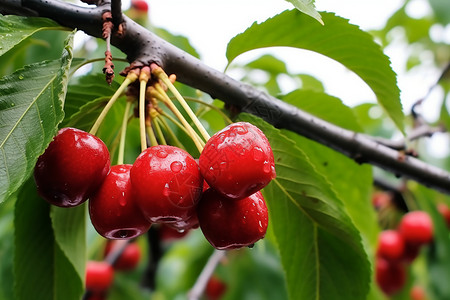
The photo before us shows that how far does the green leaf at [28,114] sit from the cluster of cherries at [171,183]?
5 cm

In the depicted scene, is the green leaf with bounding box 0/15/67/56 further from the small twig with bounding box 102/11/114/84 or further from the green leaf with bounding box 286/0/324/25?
the green leaf with bounding box 286/0/324/25

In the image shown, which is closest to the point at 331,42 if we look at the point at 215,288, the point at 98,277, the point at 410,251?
the point at 98,277

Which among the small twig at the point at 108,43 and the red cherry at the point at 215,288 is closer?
the small twig at the point at 108,43

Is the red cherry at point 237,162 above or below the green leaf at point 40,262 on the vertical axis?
above

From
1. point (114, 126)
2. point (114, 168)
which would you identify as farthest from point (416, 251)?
point (114, 168)

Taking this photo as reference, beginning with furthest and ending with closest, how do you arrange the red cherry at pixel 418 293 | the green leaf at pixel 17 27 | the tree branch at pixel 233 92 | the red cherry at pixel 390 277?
the red cherry at pixel 418 293
the red cherry at pixel 390 277
the tree branch at pixel 233 92
the green leaf at pixel 17 27

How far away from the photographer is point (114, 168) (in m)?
1.09

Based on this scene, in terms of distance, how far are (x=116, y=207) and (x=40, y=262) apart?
23.5 inches

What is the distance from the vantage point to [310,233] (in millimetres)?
1437

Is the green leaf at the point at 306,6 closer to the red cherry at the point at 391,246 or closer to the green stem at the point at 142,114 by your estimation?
the green stem at the point at 142,114

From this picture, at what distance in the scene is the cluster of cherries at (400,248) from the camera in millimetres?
3564

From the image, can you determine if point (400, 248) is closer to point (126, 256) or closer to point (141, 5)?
point (126, 256)

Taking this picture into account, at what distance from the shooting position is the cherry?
1005 millimetres

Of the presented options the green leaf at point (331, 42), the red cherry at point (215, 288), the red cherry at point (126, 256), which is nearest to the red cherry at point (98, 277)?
the red cherry at point (126, 256)
